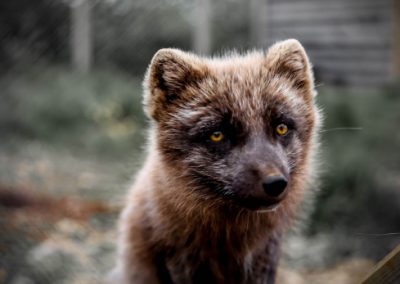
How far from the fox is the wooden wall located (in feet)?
29.5

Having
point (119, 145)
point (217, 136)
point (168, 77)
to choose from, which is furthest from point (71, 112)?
point (217, 136)

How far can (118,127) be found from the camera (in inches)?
406

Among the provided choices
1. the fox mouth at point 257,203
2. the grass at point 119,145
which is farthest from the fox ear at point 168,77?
the grass at point 119,145

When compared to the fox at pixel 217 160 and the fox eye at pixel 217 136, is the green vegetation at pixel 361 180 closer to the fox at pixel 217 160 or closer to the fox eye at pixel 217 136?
the fox at pixel 217 160

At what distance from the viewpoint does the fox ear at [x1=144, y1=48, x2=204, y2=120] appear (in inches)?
131

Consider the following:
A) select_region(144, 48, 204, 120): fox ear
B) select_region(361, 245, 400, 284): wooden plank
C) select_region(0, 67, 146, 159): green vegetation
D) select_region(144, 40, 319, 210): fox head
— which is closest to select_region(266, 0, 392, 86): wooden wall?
select_region(0, 67, 146, 159): green vegetation

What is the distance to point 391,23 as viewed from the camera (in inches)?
443

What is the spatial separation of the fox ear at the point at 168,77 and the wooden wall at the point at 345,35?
30.2ft

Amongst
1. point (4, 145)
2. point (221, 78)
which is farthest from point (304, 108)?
point (4, 145)

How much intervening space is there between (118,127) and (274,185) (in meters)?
8.01

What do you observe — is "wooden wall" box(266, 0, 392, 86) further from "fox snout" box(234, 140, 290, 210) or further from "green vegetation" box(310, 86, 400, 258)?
"fox snout" box(234, 140, 290, 210)

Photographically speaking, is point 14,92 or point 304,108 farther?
point 14,92

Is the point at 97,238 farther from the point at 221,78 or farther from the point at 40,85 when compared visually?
the point at 40,85

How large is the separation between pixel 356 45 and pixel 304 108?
9614 millimetres
